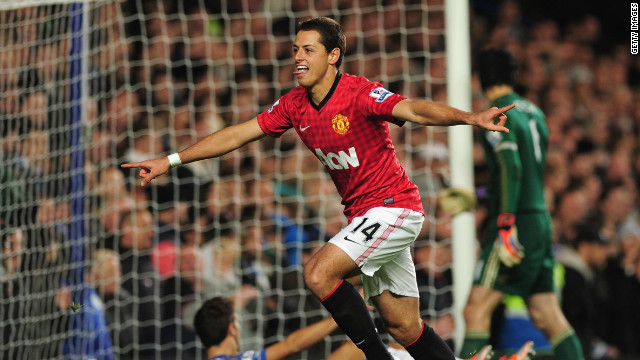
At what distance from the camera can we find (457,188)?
5.88 metres

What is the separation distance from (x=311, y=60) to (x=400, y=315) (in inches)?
47.2

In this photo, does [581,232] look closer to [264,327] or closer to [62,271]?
[264,327]

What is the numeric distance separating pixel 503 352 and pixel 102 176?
3.59m

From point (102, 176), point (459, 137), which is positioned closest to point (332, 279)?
point (459, 137)

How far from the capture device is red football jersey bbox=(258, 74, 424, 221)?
402 cm

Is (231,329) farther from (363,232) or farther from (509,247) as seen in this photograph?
(509,247)

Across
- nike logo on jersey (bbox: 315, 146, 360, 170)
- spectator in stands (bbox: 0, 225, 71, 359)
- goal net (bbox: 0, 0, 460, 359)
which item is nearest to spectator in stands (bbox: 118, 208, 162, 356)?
goal net (bbox: 0, 0, 460, 359)

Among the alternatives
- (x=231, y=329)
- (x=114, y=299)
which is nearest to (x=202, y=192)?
(x=114, y=299)

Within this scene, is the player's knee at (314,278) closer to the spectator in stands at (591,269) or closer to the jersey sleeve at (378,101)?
the jersey sleeve at (378,101)

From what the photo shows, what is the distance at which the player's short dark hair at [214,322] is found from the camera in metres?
4.84

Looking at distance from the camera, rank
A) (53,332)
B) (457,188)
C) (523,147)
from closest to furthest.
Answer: (523,147) → (457,188) → (53,332)

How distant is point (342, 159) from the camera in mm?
4086

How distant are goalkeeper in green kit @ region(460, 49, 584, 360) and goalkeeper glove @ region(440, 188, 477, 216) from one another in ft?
1.12

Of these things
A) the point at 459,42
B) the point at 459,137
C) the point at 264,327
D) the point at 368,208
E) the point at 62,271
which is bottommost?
the point at 264,327
